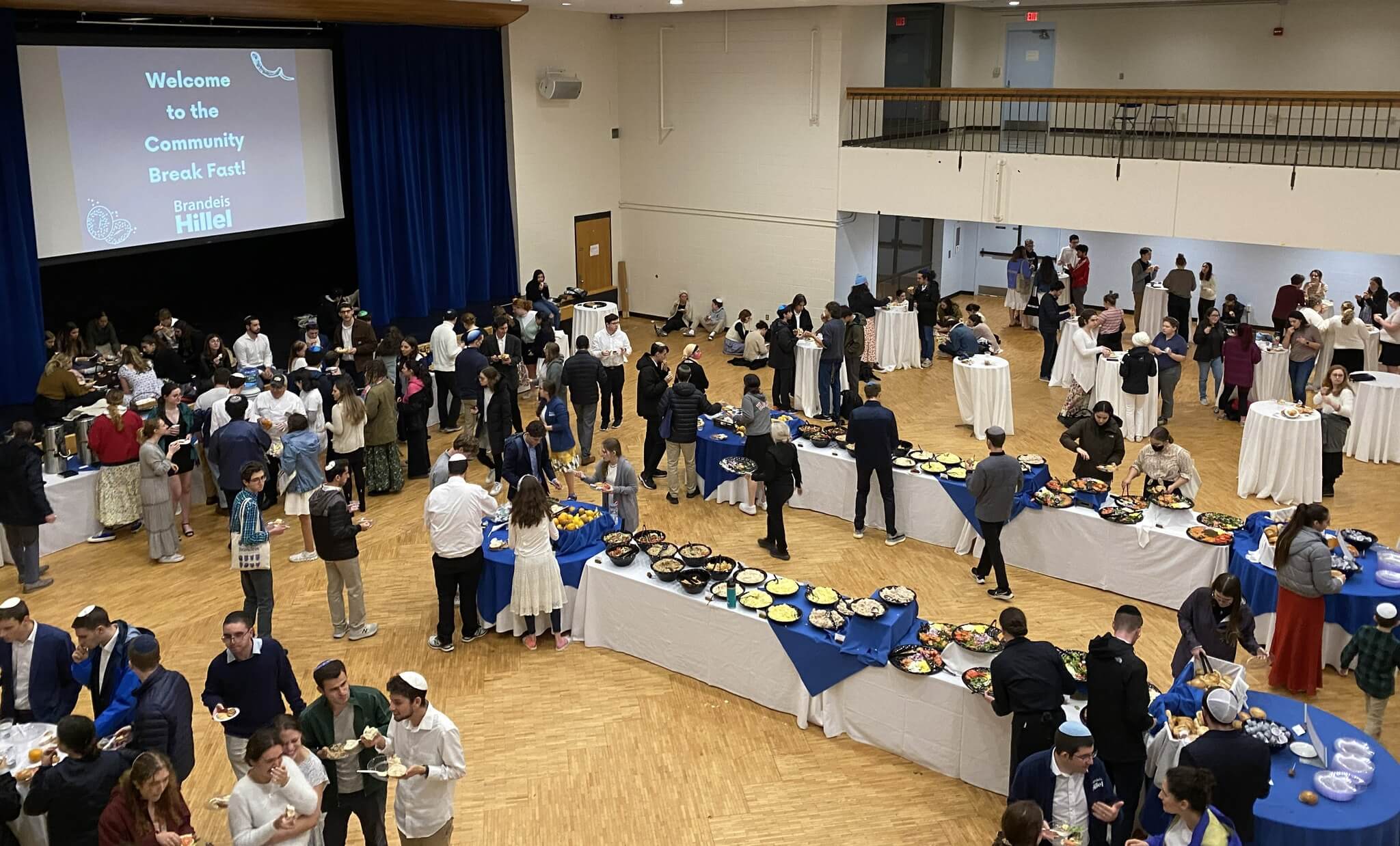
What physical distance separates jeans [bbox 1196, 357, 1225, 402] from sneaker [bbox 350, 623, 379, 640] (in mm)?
9482

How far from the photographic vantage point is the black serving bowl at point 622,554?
7473mm

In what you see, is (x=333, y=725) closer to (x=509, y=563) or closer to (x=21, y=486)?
(x=509, y=563)

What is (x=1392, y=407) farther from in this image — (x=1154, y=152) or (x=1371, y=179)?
(x=1154, y=152)

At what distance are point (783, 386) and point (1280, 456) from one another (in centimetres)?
531

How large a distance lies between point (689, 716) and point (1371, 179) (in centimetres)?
1008

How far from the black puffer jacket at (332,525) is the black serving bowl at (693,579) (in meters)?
2.24

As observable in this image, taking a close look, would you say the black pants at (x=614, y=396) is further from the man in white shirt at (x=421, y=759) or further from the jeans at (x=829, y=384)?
the man in white shirt at (x=421, y=759)

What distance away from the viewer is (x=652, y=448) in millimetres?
10547

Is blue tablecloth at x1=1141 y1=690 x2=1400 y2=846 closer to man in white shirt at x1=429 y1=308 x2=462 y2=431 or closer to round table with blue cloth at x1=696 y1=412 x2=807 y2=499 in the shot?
round table with blue cloth at x1=696 y1=412 x2=807 y2=499

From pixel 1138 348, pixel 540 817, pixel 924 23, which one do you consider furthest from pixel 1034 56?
pixel 540 817

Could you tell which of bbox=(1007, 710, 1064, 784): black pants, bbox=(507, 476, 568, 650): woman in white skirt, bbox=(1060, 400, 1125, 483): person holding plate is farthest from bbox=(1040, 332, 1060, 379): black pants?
bbox=(1007, 710, 1064, 784): black pants

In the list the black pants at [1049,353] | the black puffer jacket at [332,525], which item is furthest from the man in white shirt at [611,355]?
the black pants at [1049,353]

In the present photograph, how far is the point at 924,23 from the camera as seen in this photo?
59.1 ft

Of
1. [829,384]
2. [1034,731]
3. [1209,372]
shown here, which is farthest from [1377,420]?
[1034,731]
